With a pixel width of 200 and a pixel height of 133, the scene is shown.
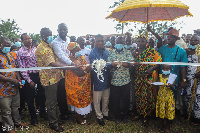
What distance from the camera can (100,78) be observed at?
3.92 meters

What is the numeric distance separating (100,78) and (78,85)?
22.4 inches

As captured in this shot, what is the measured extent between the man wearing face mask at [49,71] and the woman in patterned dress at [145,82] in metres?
1.90

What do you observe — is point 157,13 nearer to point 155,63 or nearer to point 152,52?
point 152,52

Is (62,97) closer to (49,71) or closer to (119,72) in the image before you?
(49,71)

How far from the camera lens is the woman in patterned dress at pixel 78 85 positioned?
3.77 meters

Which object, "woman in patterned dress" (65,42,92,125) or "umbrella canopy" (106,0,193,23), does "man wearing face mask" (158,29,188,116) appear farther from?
"woman in patterned dress" (65,42,92,125)

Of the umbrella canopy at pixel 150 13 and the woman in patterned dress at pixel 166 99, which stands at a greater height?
the umbrella canopy at pixel 150 13

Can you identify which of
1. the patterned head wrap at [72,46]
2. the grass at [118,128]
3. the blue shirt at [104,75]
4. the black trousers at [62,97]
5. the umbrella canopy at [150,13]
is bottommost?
the grass at [118,128]

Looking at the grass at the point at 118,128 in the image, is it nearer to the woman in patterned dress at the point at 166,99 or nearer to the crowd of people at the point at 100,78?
the crowd of people at the point at 100,78

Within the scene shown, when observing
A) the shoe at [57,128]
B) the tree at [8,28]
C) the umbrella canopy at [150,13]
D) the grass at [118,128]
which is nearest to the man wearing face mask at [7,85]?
the grass at [118,128]

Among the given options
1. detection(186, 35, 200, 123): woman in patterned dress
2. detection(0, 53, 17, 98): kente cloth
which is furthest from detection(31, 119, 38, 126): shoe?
detection(186, 35, 200, 123): woman in patterned dress

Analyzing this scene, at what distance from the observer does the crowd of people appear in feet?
11.3

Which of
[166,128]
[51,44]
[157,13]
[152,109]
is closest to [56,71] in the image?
[51,44]

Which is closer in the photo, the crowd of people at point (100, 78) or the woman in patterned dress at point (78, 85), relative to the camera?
the crowd of people at point (100, 78)
